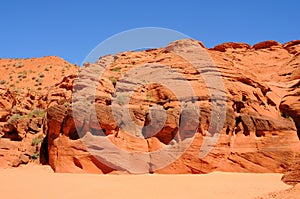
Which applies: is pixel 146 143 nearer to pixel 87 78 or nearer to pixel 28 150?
pixel 87 78

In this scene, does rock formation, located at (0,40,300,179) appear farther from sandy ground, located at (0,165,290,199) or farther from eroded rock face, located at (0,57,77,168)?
sandy ground, located at (0,165,290,199)

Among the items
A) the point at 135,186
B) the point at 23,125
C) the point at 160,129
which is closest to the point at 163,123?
the point at 160,129

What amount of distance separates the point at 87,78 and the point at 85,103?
2380 mm

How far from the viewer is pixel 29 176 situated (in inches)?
449

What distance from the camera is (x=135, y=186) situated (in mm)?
9766

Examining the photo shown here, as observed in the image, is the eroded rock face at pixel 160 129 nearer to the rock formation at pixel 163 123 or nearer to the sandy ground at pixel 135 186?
the rock formation at pixel 163 123

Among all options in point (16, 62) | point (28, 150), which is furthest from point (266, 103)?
point (16, 62)

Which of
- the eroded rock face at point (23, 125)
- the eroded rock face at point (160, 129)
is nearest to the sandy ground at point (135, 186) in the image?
the eroded rock face at point (160, 129)

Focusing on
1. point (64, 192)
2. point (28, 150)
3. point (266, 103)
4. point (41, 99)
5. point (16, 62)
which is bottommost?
point (64, 192)

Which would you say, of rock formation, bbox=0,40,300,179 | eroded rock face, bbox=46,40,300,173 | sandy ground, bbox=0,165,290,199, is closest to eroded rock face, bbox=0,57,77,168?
rock formation, bbox=0,40,300,179

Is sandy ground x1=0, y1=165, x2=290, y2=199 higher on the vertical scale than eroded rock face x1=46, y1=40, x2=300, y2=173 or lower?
lower

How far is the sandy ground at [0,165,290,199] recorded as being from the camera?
28.4 feet

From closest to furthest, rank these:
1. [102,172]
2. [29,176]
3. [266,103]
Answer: [29,176]
[102,172]
[266,103]

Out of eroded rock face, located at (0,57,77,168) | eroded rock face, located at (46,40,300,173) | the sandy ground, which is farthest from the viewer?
eroded rock face, located at (0,57,77,168)
